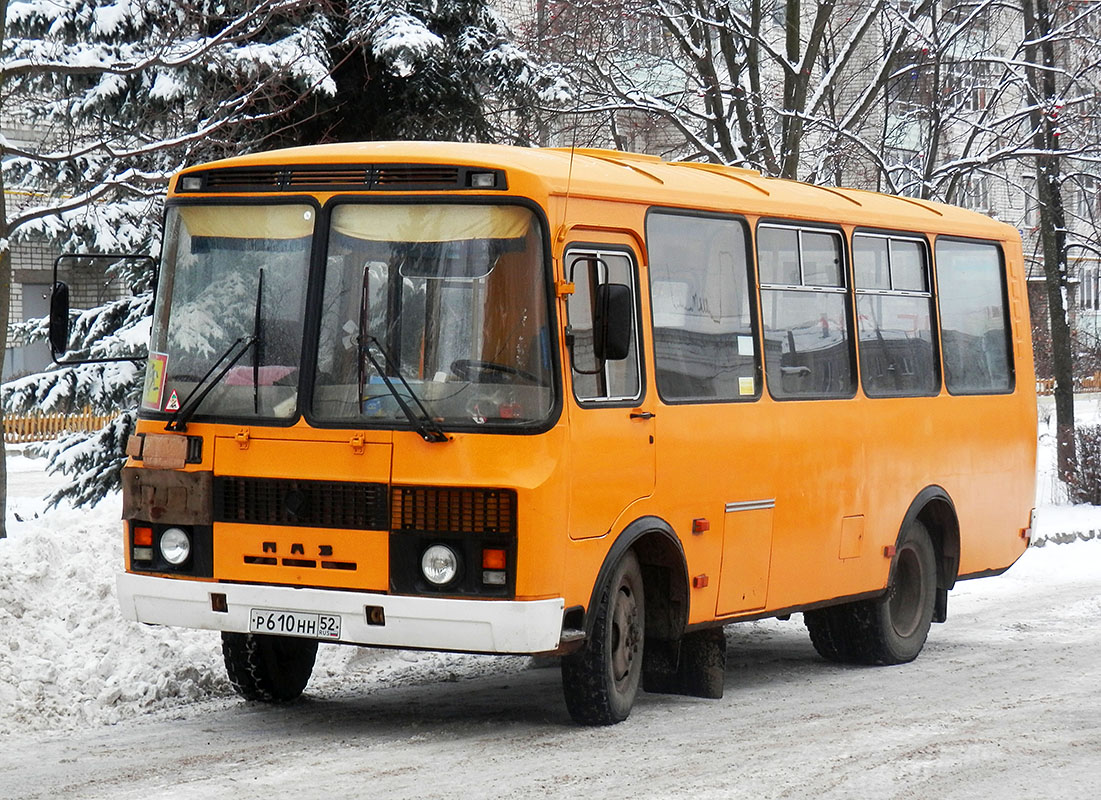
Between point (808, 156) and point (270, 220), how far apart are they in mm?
18187

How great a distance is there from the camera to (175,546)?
8625 millimetres

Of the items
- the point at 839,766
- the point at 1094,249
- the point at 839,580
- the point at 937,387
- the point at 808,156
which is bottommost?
the point at 839,766

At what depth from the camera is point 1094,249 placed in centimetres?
2550

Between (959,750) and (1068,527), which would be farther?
(1068,527)

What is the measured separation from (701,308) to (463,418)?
200 cm

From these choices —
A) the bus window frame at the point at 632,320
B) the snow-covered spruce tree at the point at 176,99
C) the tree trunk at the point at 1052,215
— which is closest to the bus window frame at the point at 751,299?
the bus window frame at the point at 632,320

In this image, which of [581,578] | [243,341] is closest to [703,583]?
[581,578]

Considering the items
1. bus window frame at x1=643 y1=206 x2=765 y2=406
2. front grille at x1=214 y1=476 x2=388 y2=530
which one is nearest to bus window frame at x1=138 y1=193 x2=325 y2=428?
front grille at x1=214 y1=476 x2=388 y2=530

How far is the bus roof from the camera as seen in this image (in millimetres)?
8453

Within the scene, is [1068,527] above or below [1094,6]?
below

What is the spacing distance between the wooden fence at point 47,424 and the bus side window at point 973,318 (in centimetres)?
871

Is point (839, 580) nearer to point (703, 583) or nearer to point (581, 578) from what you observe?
point (703, 583)

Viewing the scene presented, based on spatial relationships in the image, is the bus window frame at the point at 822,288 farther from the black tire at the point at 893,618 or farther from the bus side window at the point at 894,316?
the black tire at the point at 893,618

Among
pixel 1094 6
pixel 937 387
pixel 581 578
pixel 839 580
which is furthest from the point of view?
pixel 1094 6
